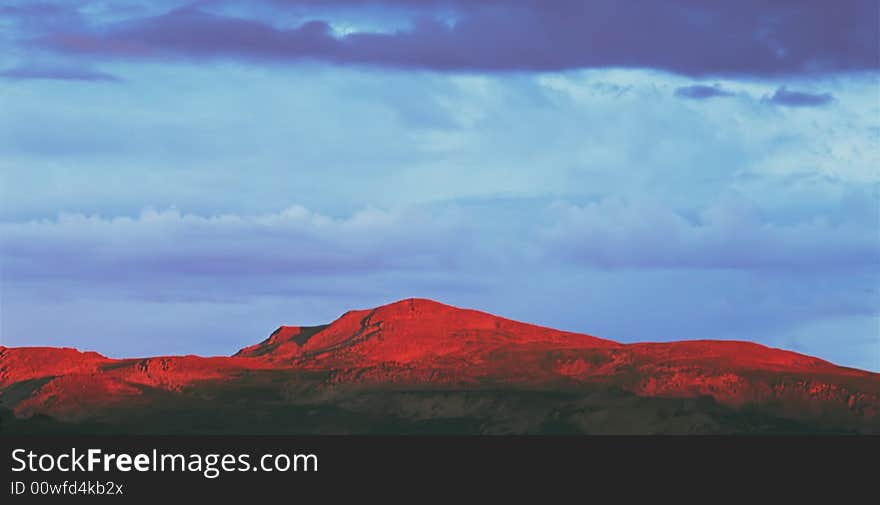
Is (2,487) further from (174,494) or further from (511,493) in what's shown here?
(511,493)

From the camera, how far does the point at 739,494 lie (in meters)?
195

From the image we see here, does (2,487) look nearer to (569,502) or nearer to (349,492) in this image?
(349,492)

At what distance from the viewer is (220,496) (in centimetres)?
17862

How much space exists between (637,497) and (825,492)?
28435 mm

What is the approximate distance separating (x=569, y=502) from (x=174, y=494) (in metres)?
45.9

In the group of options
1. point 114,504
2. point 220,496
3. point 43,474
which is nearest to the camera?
point 114,504

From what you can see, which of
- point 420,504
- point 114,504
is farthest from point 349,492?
point 114,504

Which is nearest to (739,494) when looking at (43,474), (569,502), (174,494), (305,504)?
(569,502)

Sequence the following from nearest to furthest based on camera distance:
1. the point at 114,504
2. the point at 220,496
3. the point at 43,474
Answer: the point at 114,504
the point at 220,496
the point at 43,474

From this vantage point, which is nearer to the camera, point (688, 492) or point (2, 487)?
point (2, 487)

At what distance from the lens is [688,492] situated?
198000 mm

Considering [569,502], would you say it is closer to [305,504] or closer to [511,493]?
[511,493]

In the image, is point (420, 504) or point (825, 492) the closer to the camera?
point (420, 504)

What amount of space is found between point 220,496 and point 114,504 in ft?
51.9
